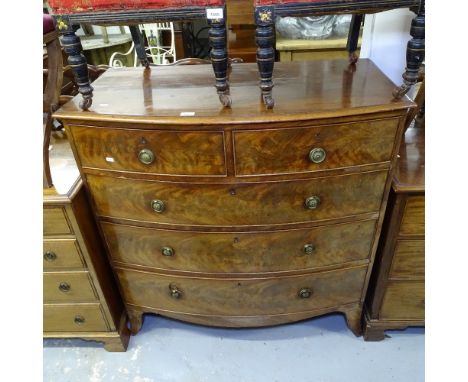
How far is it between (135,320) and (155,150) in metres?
0.90

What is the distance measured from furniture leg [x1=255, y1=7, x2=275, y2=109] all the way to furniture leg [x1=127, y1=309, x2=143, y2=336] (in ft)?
3.55

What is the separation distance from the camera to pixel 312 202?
1155 mm

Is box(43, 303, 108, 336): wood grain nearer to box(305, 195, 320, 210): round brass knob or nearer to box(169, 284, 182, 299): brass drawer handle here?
box(169, 284, 182, 299): brass drawer handle

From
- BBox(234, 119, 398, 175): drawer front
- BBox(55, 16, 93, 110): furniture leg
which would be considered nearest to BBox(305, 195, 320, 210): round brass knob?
BBox(234, 119, 398, 175): drawer front

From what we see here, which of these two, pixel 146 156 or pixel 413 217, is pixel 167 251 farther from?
pixel 413 217

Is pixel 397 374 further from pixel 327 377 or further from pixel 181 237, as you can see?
pixel 181 237

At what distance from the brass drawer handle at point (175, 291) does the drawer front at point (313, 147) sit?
61 centimetres

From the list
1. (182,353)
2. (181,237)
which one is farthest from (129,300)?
(181,237)

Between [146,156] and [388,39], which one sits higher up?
[388,39]

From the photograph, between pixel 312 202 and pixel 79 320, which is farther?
pixel 79 320

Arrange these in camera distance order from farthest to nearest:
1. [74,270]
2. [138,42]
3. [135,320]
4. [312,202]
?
[135,320] < [138,42] < [74,270] < [312,202]

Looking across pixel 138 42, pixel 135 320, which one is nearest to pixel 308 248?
pixel 135 320

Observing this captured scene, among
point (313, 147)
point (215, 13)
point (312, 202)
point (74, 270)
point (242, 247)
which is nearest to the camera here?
point (215, 13)

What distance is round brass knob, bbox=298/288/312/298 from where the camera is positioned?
1.40 meters
